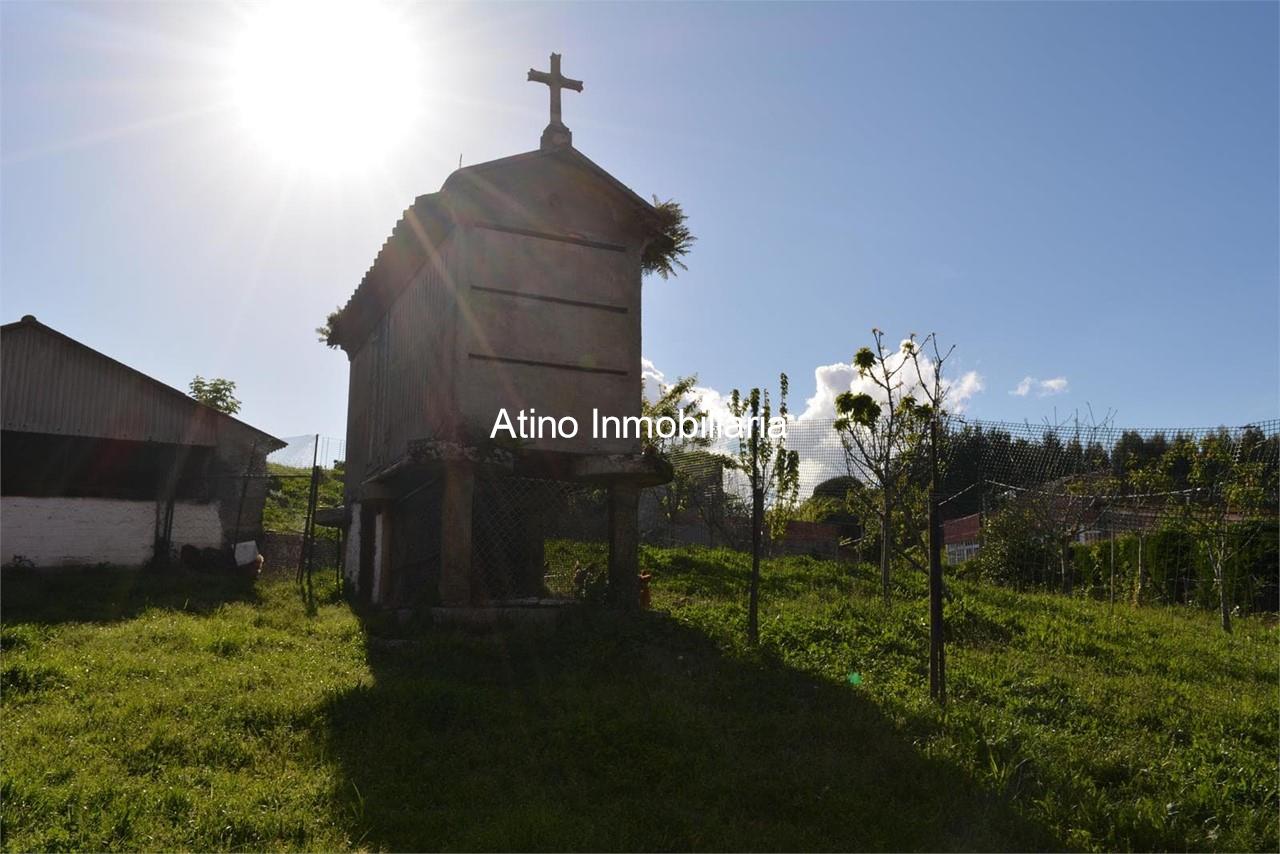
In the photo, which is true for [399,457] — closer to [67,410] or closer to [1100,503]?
[67,410]

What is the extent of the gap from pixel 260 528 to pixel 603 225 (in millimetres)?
10934

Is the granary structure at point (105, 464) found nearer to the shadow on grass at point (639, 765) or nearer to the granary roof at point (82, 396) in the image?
the granary roof at point (82, 396)

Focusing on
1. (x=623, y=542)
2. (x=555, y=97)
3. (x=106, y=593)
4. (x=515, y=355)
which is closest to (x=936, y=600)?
(x=623, y=542)

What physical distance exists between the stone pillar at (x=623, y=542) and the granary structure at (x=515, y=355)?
0.02 metres

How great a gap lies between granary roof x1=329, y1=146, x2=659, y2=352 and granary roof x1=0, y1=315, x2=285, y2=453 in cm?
607

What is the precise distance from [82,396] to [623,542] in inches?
463

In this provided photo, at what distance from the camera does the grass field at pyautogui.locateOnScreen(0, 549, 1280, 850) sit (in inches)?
193

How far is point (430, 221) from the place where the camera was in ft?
35.4

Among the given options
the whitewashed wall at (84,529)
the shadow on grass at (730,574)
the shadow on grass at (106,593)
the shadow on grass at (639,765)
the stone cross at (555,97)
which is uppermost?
the stone cross at (555,97)

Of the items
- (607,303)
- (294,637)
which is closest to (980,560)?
(607,303)

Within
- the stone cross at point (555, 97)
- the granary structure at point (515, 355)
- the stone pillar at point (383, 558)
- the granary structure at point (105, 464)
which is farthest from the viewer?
the granary structure at point (105, 464)

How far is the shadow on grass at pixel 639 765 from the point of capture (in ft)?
15.8

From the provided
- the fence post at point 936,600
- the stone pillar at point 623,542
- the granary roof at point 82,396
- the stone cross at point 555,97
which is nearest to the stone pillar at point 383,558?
the stone pillar at point 623,542

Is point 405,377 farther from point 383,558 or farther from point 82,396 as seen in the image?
point 82,396
